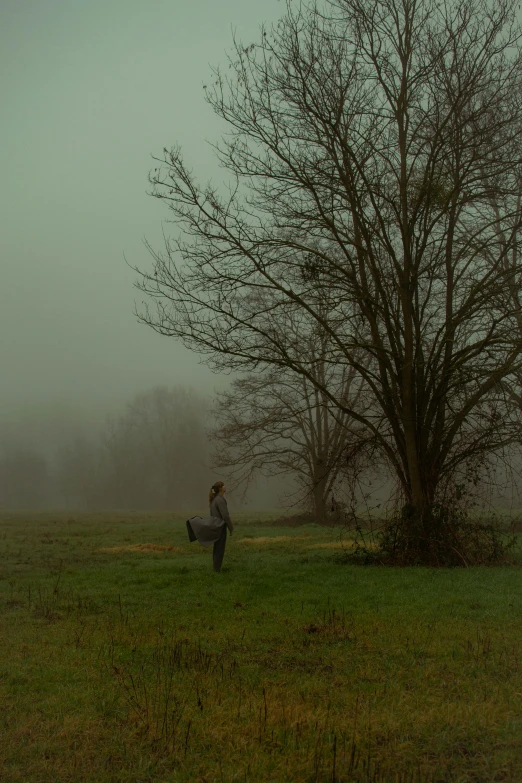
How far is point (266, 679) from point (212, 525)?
8374 millimetres

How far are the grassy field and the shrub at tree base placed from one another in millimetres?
1883

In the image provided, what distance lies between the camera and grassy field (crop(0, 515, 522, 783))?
4.77m

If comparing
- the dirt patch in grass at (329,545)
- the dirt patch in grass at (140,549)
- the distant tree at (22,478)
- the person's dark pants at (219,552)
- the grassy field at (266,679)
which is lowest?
the grassy field at (266,679)

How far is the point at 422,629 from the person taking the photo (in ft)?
28.5

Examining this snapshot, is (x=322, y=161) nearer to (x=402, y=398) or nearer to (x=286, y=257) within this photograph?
(x=286, y=257)

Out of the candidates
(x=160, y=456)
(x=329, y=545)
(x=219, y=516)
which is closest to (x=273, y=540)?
(x=329, y=545)

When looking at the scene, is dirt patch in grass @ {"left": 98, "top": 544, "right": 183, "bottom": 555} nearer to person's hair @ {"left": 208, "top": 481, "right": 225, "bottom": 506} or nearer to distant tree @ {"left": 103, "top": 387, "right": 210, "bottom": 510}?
person's hair @ {"left": 208, "top": 481, "right": 225, "bottom": 506}

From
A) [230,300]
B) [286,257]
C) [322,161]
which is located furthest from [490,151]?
[230,300]

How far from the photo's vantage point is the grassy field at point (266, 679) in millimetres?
4766

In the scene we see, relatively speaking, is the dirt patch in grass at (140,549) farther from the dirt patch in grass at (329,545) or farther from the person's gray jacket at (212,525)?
the person's gray jacket at (212,525)

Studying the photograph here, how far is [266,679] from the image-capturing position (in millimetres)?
6652

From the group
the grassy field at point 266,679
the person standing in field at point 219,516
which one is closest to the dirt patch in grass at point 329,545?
the person standing in field at point 219,516

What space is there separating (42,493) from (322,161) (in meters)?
88.8

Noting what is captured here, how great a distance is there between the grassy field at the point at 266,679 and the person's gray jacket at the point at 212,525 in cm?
169
